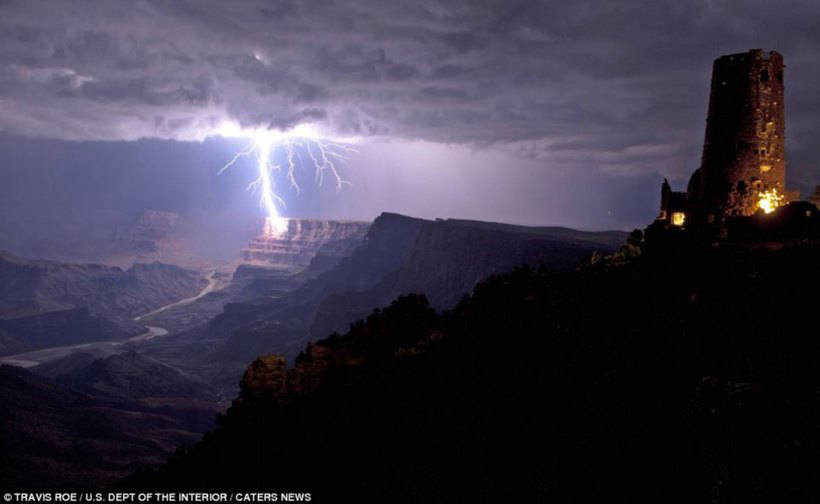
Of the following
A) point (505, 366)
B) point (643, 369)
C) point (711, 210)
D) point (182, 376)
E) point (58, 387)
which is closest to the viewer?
point (643, 369)

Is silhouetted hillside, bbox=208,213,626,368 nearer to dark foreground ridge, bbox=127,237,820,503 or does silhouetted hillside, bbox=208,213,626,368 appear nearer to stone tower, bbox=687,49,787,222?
stone tower, bbox=687,49,787,222

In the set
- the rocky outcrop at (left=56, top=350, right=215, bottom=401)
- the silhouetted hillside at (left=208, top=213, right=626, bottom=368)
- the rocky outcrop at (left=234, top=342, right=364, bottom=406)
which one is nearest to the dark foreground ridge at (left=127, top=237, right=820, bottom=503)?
the rocky outcrop at (left=234, top=342, right=364, bottom=406)

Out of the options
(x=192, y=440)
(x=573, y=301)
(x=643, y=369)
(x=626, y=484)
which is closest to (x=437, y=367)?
(x=573, y=301)

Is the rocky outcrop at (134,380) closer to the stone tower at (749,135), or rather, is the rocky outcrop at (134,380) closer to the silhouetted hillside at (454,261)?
the silhouetted hillside at (454,261)

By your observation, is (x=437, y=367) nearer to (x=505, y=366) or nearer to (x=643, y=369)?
(x=505, y=366)

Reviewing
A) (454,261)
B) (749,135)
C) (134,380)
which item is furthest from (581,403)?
(134,380)

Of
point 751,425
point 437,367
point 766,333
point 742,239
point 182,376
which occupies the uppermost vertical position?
point 742,239

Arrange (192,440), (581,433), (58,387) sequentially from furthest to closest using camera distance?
1. (58,387)
2. (192,440)
3. (581,433)
